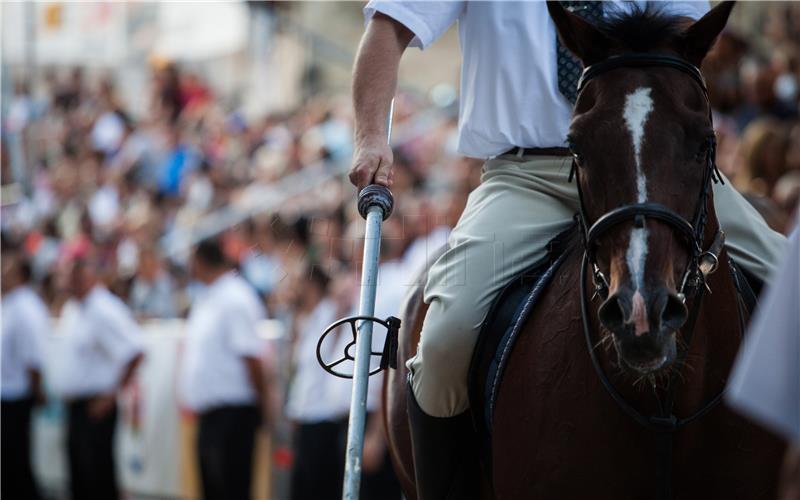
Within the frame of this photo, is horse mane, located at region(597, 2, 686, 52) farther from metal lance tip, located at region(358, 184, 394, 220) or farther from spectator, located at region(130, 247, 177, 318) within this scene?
spectator, located at region(130, 247, 177, 318)

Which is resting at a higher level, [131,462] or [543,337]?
[543,337]

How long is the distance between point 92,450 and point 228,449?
186 cm

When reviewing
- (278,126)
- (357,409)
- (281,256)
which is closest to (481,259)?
(357,409)

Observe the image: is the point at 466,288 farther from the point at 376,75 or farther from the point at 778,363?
the point at 778,363

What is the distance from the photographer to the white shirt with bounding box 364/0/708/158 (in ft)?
14.1

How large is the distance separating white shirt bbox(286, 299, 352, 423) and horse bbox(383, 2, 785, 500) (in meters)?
4.84

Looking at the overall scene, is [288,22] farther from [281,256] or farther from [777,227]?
[777,227]

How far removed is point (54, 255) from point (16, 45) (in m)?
7.42

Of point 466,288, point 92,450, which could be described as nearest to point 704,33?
point 466,288

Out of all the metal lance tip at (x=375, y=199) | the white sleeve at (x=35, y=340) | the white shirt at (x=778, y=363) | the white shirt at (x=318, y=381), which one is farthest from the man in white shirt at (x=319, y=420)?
the white shirt at (x=778, y=363)

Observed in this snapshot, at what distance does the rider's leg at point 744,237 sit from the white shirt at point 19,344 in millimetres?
8730

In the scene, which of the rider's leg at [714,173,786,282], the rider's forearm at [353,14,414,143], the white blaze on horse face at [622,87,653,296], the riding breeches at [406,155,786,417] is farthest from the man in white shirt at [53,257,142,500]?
the white blaze on horse face at [622,87,653,296]

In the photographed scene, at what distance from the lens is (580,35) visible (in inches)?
143

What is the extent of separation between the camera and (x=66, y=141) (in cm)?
1895
